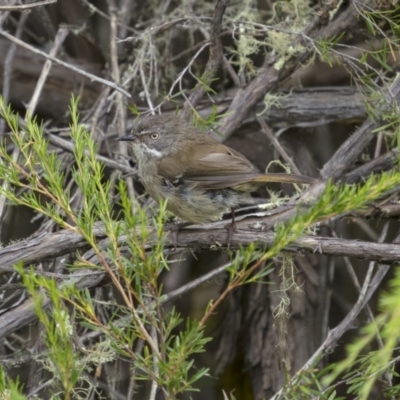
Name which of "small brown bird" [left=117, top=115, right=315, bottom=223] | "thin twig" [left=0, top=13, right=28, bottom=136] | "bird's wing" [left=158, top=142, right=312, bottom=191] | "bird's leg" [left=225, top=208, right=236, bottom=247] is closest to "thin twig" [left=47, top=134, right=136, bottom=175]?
"small brown bird" [left=117, top=115, right=315, bottom=223]

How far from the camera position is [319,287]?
5.39 m

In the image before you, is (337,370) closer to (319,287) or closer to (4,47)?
(319,287)

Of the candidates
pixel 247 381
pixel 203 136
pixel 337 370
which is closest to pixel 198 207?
pixel 203 136

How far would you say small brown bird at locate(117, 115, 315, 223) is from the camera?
414cm

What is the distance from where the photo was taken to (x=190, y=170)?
14.3 ft

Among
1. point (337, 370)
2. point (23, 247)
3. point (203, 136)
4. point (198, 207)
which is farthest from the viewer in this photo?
point (203, 136)

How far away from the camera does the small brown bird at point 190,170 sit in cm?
414

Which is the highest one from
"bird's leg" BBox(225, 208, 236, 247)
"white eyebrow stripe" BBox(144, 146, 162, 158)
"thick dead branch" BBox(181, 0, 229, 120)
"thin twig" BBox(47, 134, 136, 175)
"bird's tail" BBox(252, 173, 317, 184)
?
"thick dead branch" BBox(181, 0, 229, 120)

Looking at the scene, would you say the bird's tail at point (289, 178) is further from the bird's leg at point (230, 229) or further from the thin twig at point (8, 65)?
the thin twig at point (8, 65)

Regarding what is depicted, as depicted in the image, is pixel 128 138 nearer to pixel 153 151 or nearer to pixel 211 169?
pixel 153 151

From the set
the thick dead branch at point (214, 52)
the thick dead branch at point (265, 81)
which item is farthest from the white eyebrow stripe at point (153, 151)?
the thick dead branch at point (265, 81)

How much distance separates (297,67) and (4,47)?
8.02ft

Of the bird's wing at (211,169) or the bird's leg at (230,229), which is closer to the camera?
the bird's leg at (230,229)

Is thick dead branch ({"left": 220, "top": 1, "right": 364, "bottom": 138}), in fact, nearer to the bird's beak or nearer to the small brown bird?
the small brown bird
